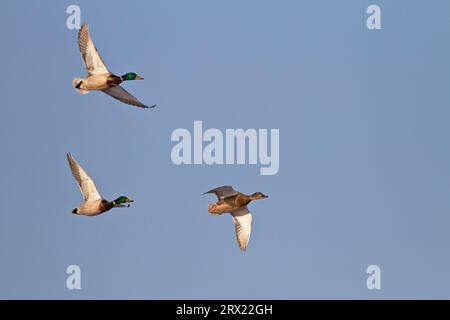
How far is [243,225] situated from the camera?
1966cm

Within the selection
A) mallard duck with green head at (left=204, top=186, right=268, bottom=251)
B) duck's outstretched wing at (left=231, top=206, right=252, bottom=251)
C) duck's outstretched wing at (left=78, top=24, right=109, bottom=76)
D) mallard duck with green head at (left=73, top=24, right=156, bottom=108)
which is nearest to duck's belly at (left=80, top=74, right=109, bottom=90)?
mallard duck with green head at (left=73, top=24, right=156, bottom=108)

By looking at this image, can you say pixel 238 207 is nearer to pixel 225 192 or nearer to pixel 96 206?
pixel 225 192

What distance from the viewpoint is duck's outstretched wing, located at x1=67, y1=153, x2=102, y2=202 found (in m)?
19.1

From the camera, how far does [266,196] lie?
1919cm

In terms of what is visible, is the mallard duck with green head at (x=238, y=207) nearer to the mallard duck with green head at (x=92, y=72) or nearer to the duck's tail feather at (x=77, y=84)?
the mallard duck with green head at (x=92, y=72)

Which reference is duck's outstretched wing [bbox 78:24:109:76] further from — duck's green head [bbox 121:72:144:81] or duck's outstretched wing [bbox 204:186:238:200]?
duck's outstretched wing [bbox 204:186:238:200]

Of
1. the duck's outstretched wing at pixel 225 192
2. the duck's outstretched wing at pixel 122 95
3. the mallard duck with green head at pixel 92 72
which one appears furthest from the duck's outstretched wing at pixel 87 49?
the duck's outstretched wing at pixel 225 192

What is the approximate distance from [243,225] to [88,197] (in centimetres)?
259
